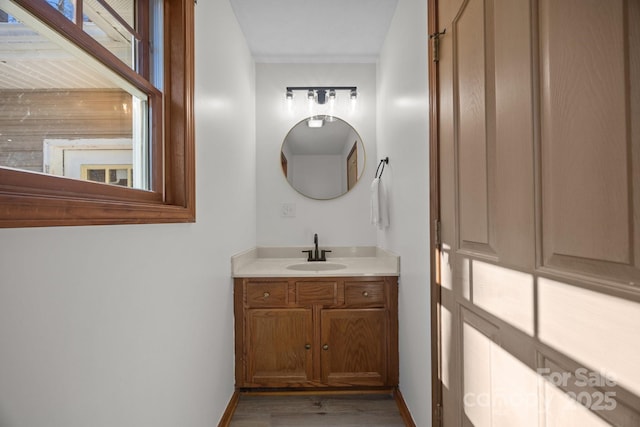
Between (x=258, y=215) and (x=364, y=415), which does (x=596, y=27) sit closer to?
(x=364, y=415)

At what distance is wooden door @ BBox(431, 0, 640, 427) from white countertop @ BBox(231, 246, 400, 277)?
3.16 feet

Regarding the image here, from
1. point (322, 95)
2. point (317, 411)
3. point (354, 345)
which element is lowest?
point (317, 411)

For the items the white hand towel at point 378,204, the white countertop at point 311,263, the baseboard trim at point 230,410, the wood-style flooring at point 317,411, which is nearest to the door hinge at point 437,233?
the white countertop at point 311,263

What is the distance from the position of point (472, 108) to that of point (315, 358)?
1727 millimetres

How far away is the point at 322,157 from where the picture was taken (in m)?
2.84

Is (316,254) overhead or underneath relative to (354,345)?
overhead

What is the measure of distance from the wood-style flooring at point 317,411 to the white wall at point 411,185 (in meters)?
0.18

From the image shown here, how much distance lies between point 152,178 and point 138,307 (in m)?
0.52

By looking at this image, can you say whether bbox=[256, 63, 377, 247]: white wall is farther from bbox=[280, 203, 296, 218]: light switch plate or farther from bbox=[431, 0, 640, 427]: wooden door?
bbox=[431, 0, 640, 427]: wooden door

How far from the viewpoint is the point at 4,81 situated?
70 centimetres

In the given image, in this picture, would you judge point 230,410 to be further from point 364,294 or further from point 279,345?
point 364,294

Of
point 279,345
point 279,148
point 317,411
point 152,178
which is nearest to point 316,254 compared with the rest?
point 279,345

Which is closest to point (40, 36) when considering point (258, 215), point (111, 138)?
point (111, 138)

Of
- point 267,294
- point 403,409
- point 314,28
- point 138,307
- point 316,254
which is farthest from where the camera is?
point 316,254
